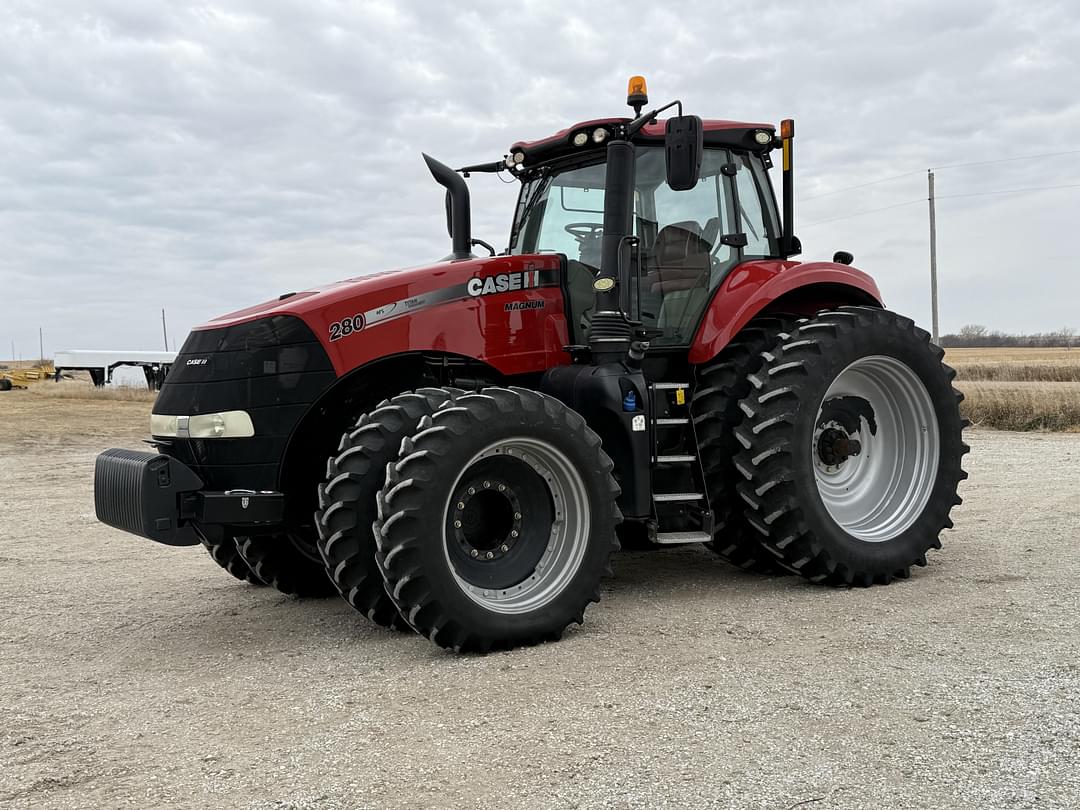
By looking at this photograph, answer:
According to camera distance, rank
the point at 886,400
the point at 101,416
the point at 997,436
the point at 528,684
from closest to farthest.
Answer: the point at 528,684, the point at 886,400, the point at 997,436, the point at 101,416

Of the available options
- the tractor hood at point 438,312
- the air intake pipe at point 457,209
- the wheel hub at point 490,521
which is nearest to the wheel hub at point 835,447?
the tractor hood at point 438,312

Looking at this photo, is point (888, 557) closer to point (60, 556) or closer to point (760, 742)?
point (760, 742)

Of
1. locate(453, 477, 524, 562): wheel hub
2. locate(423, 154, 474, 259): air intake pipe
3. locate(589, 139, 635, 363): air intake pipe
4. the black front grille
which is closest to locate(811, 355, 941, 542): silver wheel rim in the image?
locate(589, 139, 635, 363): air intake pipe

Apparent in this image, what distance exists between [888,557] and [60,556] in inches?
244

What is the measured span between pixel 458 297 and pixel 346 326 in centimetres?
66

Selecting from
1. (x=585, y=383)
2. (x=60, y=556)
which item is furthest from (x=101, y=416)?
(x=585, y=383)

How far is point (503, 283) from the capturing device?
555 centimetres

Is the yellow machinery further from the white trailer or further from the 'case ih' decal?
the 'case ih' decal

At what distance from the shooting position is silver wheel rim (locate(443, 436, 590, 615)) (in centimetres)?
479

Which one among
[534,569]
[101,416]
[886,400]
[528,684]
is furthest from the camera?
[101,416]

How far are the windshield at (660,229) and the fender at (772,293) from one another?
0.11 m

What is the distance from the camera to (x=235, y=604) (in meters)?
6.09

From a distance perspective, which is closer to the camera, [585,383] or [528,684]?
[528,684]

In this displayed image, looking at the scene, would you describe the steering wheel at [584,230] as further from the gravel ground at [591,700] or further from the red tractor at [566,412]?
the gravel ground at [591,700]
